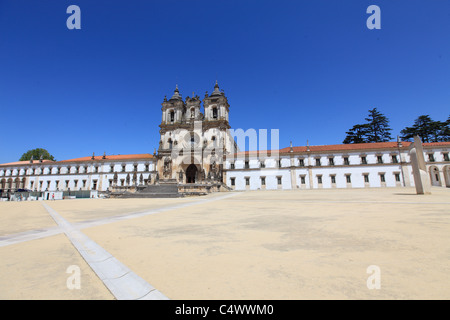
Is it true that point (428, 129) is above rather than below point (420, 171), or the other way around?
above

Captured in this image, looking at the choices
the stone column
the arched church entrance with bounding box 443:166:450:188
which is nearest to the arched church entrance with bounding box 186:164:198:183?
the stone column

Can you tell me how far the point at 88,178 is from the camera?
49625 millimetres

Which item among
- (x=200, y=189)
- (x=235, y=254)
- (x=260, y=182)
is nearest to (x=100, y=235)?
(x=235, y=254)

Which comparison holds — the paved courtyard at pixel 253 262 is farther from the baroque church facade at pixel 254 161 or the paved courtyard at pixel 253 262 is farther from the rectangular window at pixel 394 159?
the rectangular window at pixel 394 159

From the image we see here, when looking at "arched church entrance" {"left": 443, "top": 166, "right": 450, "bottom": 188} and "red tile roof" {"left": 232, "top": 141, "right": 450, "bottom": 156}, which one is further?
"red tile roof" {"left": 232, "top": 141, "right": 450, "bottom": 156}

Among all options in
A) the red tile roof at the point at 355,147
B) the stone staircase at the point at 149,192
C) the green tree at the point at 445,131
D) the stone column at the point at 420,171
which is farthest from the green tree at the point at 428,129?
the stone staircase at the point at 149,192

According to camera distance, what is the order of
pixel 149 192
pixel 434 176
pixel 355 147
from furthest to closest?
pixel 355 147 < pixel 434 176 < pixel 149 192

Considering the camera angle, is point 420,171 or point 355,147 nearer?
point 420,171

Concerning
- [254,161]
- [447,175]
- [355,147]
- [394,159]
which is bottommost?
[447,175]

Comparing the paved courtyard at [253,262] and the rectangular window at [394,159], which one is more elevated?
the rectangular window at [394,159]

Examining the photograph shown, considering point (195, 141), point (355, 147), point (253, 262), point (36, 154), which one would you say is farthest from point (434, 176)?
point (36, 154)

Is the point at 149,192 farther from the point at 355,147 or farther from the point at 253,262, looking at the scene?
the point at 355,147

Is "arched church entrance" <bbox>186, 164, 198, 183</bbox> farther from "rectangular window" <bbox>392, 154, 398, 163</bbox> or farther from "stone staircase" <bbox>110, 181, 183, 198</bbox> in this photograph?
"rectangular window" <bbox>392, 154, 398, 163</bbox>

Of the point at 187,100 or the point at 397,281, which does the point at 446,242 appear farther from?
the point at 187,100
